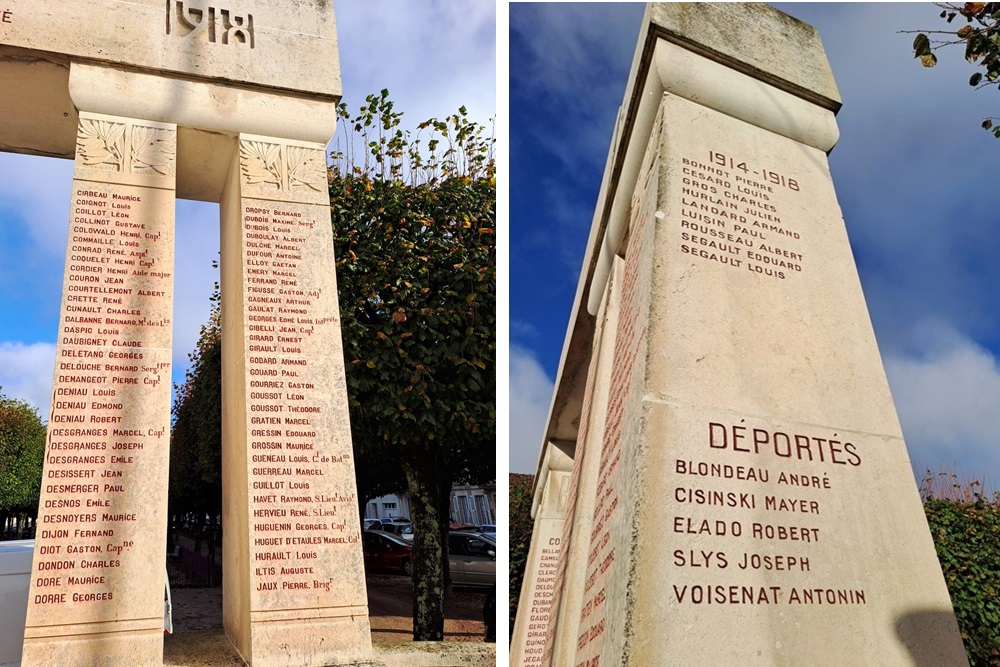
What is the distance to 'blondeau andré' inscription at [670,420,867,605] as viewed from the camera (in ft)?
11.7

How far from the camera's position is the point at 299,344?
6750mm

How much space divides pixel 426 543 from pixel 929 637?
31.3 ft

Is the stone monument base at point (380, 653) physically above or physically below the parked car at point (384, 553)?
below

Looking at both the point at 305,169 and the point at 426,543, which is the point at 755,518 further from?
the point at 426,543

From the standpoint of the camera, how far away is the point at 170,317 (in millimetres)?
6590

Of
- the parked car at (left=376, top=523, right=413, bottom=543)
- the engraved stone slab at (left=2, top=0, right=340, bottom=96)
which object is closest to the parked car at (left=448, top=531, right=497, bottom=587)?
the parked car at (left=376, top=523, right=413, bottom=543)

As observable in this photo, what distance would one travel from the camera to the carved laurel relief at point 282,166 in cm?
725

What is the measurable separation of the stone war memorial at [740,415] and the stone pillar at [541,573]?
3.95 metres

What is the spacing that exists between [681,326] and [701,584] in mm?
1418

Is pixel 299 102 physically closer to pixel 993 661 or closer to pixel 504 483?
pixel 504 483

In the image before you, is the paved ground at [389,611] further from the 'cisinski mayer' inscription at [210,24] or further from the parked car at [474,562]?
the 'cisinski mayer' inscription at [210,24]

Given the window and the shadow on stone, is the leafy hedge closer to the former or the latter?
the shadow on stone

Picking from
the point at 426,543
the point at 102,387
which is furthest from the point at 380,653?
the point at 426,543

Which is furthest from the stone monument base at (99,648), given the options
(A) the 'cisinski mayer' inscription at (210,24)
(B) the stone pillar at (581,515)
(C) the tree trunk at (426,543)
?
(C) the tree trunk at (426,543)
